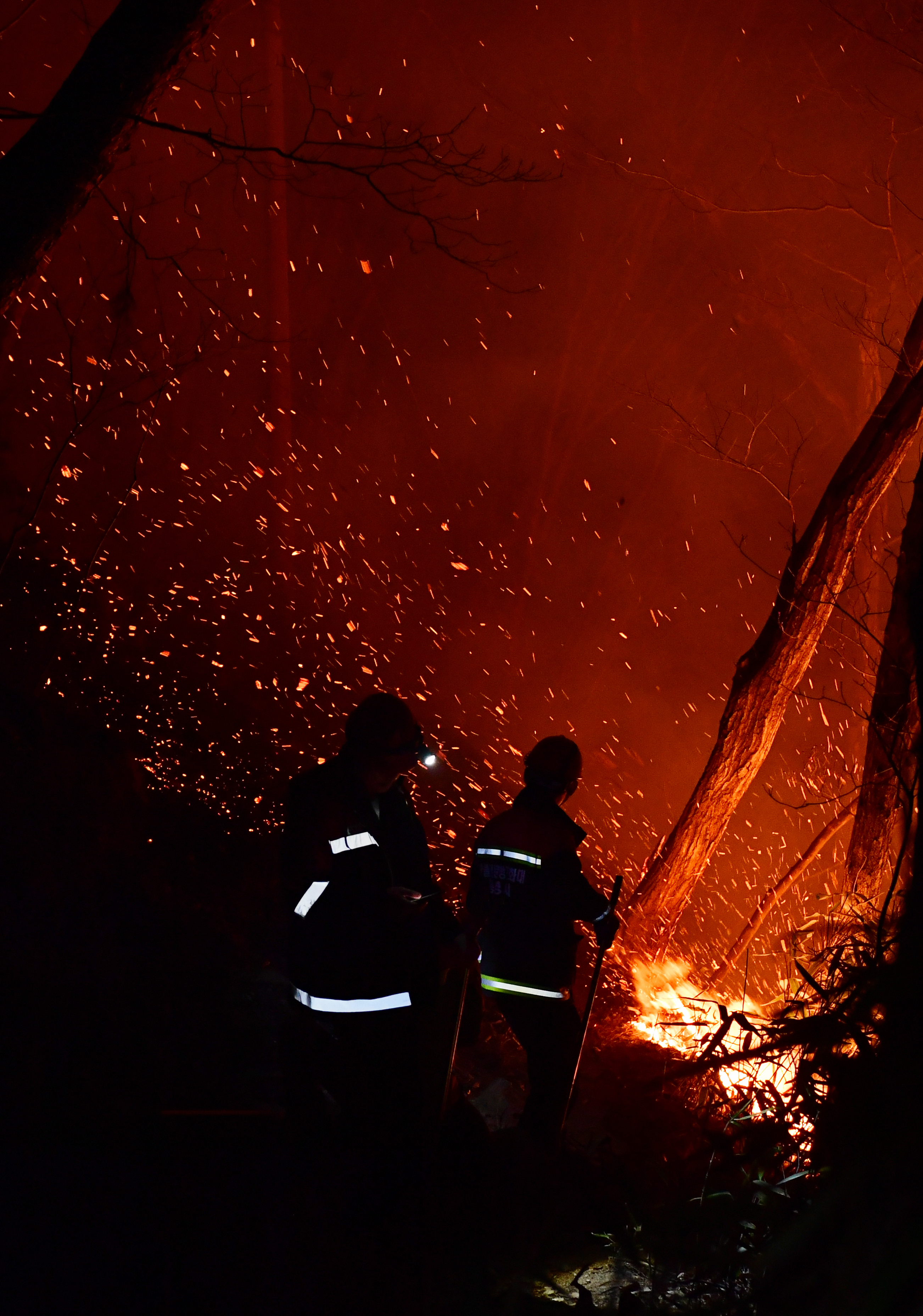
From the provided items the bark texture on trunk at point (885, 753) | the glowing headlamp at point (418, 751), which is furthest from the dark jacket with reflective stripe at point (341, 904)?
the bark texture on trunk at point (885, 753)

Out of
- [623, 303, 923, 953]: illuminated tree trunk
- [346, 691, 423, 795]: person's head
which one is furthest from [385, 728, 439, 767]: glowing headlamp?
[623, 303, 923, 953]: illuminated tree trunk

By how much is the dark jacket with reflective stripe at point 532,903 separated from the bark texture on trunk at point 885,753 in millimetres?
2368

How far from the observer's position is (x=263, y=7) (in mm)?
11609

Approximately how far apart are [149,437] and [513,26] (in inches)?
276

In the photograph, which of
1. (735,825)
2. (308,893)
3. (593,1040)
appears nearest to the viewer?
(308,893)

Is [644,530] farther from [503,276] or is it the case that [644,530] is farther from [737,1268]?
[737,1268]

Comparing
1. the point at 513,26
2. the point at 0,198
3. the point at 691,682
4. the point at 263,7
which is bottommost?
the point at 0,198

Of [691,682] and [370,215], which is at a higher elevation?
[370,215]

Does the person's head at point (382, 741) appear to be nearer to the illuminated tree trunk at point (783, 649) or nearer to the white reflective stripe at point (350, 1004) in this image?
the white reflective stripe at point (350, 1004)

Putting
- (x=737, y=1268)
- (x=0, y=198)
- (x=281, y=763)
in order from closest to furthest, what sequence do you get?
(x=737, y=1268) → (x=0, y=198) → (x=281, y=763)

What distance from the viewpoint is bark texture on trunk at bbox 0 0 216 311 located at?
379 cm

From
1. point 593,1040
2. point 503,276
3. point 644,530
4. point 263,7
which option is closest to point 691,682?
point 644,530

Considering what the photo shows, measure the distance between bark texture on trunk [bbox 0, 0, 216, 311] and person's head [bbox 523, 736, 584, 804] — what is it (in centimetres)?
294

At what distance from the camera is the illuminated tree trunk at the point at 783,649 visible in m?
5.96
